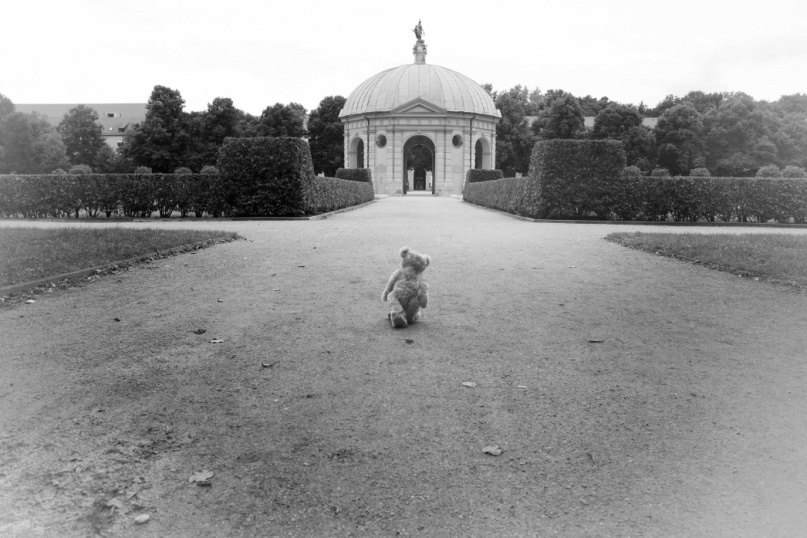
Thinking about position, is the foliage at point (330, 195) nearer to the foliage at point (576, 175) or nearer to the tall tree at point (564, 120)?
the foliage at point (576, 175)

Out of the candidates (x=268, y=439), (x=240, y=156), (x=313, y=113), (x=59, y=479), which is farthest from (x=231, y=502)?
(x=313, y=113)

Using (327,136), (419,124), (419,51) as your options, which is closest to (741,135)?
(419,124)

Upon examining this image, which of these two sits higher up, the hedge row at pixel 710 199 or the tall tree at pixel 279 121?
the tall tree at pixel 279 121

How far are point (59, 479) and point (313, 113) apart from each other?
7442 cm

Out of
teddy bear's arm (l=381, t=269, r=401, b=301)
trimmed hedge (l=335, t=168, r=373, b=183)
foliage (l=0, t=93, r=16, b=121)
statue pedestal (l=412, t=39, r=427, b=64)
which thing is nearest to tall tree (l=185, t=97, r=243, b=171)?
statue pedestal (l=412, t=39, r=427, b=64)

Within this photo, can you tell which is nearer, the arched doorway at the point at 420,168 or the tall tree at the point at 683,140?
the tall tree at the point at 683,140

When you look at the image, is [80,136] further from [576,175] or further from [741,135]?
[741,135]

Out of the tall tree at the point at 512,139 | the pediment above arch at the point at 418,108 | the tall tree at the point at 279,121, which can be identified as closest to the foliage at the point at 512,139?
the tall tree at the point at 512,139

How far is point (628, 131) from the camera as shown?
69.1 m

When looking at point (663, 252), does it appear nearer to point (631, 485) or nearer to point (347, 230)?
point (347, 230)

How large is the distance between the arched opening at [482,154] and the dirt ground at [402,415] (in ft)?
183

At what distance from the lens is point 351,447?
10.6 ft

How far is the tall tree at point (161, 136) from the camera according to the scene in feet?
203

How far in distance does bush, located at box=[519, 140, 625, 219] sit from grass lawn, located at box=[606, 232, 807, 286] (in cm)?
596
